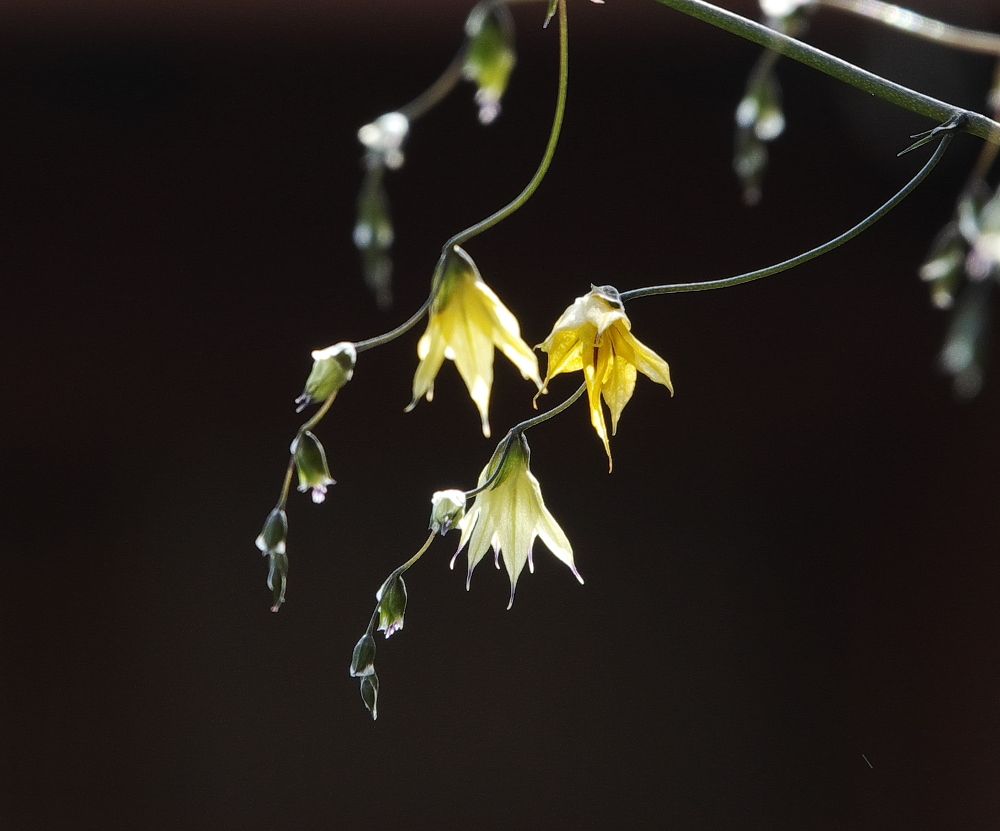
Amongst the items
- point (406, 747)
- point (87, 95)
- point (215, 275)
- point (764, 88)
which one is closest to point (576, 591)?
point (406, 747)

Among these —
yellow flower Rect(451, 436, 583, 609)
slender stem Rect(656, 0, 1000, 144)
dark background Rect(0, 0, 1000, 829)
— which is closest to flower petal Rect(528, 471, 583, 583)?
yellow flower Rect(451, 436, 583, 609)

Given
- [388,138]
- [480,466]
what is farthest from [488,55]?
[480,466]

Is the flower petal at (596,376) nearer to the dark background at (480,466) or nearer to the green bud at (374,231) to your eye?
the green bud at (374,231)

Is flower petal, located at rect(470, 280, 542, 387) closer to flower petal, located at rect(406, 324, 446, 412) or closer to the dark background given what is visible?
flower petal, located at rect(406, 324, 446, 412)

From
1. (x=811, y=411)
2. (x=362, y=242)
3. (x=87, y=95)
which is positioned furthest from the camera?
(x=811, y=411)

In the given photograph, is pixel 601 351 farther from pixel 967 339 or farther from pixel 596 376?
pixel 967 339

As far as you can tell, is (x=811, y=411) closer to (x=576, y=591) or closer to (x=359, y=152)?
(x=576, y=591)

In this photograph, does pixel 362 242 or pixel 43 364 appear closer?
pixel 362 242
